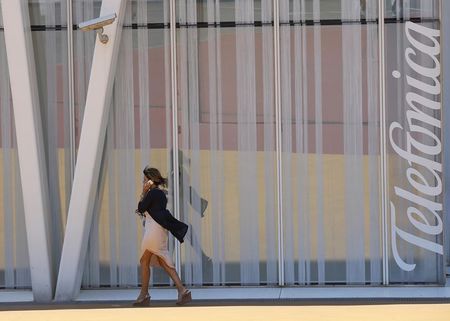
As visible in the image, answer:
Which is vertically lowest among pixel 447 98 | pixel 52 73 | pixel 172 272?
pixel 172 272

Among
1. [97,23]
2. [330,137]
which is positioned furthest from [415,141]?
[97,23]

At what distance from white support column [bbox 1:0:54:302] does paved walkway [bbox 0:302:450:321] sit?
76 cm

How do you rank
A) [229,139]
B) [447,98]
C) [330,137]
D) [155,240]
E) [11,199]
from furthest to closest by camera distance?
[447,98]
[11,199]
[229,139]
[330,137]
[155,240]

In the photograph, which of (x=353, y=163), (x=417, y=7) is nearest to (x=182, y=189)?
(x=353, y=163)

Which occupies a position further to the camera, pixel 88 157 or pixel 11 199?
pixel 11 199

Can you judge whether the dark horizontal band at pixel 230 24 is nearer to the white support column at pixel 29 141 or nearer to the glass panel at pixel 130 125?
the glass panel at pixel 130 125

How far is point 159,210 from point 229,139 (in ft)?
6.44

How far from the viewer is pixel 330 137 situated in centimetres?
1658

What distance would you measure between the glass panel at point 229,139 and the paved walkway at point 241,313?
134 centimetres

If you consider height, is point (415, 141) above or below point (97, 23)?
below

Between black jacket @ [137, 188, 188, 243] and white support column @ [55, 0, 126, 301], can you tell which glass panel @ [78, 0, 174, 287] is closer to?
white support column @ [55, 0, 126, 301]

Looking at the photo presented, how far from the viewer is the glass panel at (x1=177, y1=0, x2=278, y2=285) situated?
16.6 meters

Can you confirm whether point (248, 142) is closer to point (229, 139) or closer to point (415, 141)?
point (229, 139)

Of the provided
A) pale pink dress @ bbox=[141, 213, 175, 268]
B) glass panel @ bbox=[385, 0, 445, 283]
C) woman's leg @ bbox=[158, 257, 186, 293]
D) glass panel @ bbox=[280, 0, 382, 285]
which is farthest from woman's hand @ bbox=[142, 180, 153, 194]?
glass panel @ bbox=[385, 0, 445, 283]
